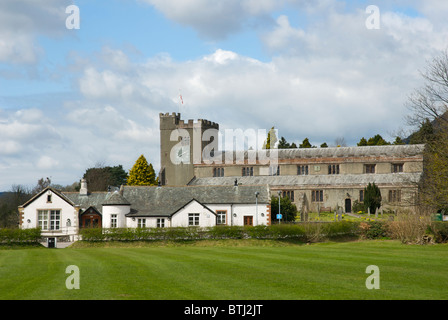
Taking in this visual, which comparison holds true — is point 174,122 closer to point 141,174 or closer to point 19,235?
point 141,174

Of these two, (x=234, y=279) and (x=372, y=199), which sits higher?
(x=372, y=199)

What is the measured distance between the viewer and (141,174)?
84.6m

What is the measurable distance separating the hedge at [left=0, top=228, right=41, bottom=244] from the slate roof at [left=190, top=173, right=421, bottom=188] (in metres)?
30.7

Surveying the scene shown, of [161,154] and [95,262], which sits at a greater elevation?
[161,154]

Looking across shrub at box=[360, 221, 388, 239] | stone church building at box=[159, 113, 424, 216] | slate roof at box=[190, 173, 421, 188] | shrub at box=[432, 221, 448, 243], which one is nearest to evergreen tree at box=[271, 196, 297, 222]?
stone church building at box=[159, 113, 424, 216]

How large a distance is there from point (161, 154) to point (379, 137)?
3807 cm

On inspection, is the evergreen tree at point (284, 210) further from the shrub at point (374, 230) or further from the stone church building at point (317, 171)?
the shrub at point (374, 230)

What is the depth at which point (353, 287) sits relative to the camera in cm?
1526

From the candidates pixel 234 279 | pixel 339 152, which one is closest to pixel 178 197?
pixel 339 152

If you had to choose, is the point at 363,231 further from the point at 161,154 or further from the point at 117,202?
the point at 161,154

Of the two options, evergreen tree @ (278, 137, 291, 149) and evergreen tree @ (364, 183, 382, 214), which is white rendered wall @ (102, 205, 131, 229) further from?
evergreen tree @ (278, 137, 291, 149)

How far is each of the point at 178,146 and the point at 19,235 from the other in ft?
146
